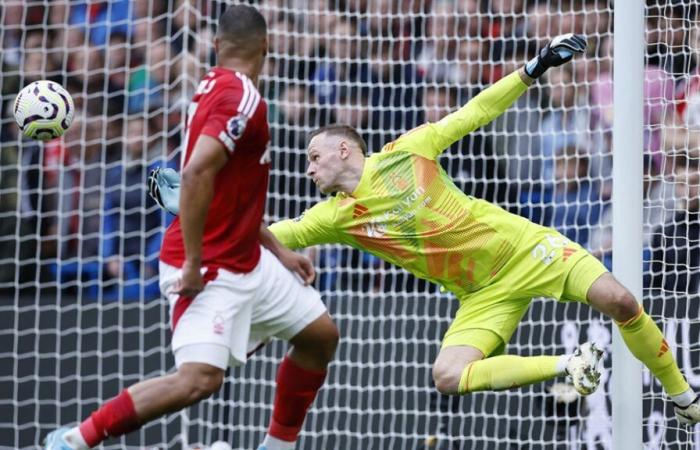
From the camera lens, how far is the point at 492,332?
604 centimetres

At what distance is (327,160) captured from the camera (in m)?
5.99

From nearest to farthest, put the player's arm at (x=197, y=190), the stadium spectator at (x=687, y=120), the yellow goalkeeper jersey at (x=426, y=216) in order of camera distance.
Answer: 1. the player's arm at (x=197, y=190)
2. the yellow goalkeeper jersey at (x=426, y=216)
3. the stadium spectator at (x=687, y=120)

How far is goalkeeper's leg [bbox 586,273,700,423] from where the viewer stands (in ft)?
18.9

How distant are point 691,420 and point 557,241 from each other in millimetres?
1068

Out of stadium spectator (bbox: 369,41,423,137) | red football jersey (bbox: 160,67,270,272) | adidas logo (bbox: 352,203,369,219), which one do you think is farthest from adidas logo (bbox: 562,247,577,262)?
stadium spectator (bbox: 369,41,423,137)

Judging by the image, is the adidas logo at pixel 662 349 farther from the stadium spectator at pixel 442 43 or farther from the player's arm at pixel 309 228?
the stadium spectator at pixel 442 43

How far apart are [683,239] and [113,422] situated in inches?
176

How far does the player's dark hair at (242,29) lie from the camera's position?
189 inches

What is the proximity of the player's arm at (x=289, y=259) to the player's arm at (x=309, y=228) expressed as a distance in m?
0.86

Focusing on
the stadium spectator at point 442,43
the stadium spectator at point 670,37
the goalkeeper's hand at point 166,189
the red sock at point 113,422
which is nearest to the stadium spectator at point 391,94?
the stadium spectator at point 442,43

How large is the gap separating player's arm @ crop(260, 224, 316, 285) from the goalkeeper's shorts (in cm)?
3

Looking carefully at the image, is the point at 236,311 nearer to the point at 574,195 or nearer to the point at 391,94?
the point at 391,94

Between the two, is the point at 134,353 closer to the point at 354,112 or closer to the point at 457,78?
the point at 354,112

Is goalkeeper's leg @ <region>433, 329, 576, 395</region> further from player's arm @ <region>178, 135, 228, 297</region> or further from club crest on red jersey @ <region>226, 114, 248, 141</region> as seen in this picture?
club crest on red jersey @ <region>226, 114, 248, 141</region>
